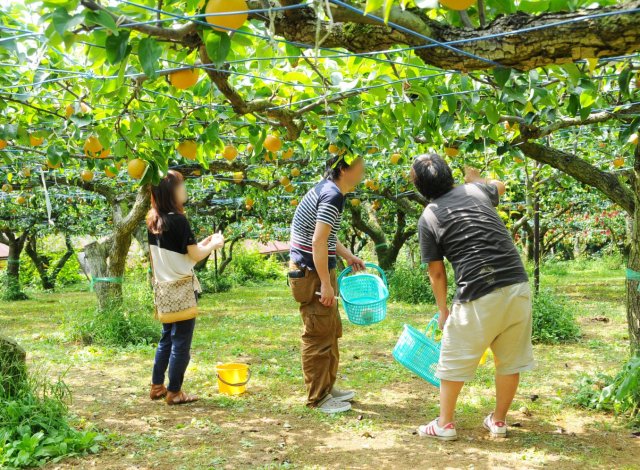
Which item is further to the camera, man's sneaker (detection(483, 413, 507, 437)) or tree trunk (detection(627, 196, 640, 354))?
tree trunk (detection(627, 196, 640, 354))

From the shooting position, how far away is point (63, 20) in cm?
127

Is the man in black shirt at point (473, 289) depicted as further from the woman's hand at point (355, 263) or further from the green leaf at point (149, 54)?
the green leaf at point (149, 54)

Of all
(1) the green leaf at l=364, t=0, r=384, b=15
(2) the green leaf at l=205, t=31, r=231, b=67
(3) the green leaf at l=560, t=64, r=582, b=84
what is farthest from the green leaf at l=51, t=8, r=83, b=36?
(3) the green leaf at l=560, t=64, r=582, b=84

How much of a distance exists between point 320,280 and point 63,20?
2095 millimetres

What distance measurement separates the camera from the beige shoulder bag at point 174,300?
321 cm

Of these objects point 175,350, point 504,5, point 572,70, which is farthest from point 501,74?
point 175,350

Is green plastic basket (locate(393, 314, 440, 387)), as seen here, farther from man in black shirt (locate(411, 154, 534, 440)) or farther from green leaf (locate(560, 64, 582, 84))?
green leaf (locate(560, 64, 582, 84))

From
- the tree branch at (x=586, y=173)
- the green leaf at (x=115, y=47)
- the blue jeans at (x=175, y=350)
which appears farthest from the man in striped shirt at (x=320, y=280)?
the green leaf at (x=115, y=47)

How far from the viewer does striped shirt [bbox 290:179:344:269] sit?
3059mm

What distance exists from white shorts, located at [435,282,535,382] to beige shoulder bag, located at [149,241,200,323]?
4.91 feet

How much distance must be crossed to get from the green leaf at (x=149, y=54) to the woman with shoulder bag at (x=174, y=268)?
67.4 inches

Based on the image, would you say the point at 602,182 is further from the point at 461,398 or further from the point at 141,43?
the point at 141,43

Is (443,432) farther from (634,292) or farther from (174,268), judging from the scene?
(174,268)

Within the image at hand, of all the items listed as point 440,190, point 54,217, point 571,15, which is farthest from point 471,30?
point 54,217
